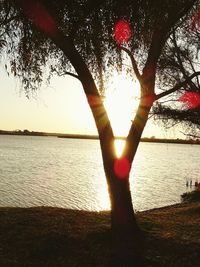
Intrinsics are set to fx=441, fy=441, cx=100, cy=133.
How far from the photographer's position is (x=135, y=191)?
54656 millimetres

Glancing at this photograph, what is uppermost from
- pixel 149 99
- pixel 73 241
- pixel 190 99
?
pixel 190 99

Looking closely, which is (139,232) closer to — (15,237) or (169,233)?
(169,233)

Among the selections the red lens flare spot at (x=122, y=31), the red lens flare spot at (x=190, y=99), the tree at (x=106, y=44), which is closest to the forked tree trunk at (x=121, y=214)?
the tree at (x=106, y=44)

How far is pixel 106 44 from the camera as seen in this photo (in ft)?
37.6

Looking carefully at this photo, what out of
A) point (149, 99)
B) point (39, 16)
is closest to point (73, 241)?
point (149, 99)

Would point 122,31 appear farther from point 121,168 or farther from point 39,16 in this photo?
point 121,168

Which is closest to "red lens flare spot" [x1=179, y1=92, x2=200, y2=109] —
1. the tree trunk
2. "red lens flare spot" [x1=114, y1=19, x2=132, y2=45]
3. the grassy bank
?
the grassy bank

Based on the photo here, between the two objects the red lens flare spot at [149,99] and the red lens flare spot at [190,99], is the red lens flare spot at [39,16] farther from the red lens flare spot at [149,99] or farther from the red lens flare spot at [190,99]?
the red lens flare spot at [190,99]

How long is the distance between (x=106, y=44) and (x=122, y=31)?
1.18m

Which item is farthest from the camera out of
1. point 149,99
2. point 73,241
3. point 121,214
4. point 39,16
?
point 149,99

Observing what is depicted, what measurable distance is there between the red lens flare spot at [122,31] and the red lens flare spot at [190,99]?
9.22 metres

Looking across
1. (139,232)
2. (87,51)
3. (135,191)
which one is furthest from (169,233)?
(135,191)

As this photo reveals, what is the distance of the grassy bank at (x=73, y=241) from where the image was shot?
9.25 m

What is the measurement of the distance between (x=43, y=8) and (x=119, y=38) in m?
2.10
